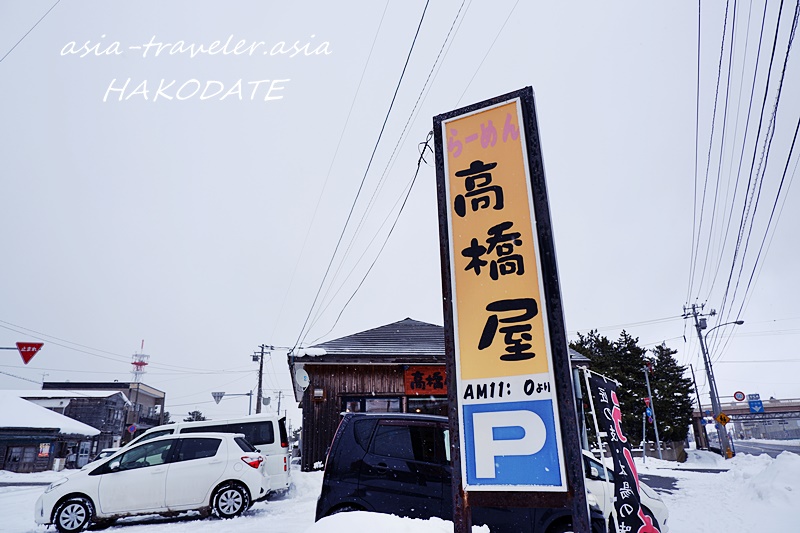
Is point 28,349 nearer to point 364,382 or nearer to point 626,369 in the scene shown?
point 364,382

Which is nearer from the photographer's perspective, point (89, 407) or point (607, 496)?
point (607, 496)

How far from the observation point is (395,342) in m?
15.7

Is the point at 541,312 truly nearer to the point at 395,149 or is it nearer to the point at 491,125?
the point at 491,125

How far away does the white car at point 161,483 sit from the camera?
24.7 ft

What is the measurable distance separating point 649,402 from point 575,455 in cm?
2539

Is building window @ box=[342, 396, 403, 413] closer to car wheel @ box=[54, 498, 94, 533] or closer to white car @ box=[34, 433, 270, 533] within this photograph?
white car @ box=[34, 433, 270, 533]

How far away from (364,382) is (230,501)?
21.5 feet

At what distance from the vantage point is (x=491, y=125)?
3297 millimetres

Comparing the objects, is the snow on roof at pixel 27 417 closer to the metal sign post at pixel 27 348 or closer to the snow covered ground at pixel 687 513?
the metal sign post at pixel 27 348

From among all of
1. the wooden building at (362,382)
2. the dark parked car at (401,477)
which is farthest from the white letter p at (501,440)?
the wooden building at (362,382)

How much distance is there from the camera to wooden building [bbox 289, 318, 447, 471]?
544 inches

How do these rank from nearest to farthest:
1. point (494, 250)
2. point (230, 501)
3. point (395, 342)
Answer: point (494, 250)
point (230, 501)
point (395, 342)

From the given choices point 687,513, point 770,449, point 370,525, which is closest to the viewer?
point 370,525

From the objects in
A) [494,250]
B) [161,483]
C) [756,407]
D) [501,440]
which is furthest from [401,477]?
[756,407]
